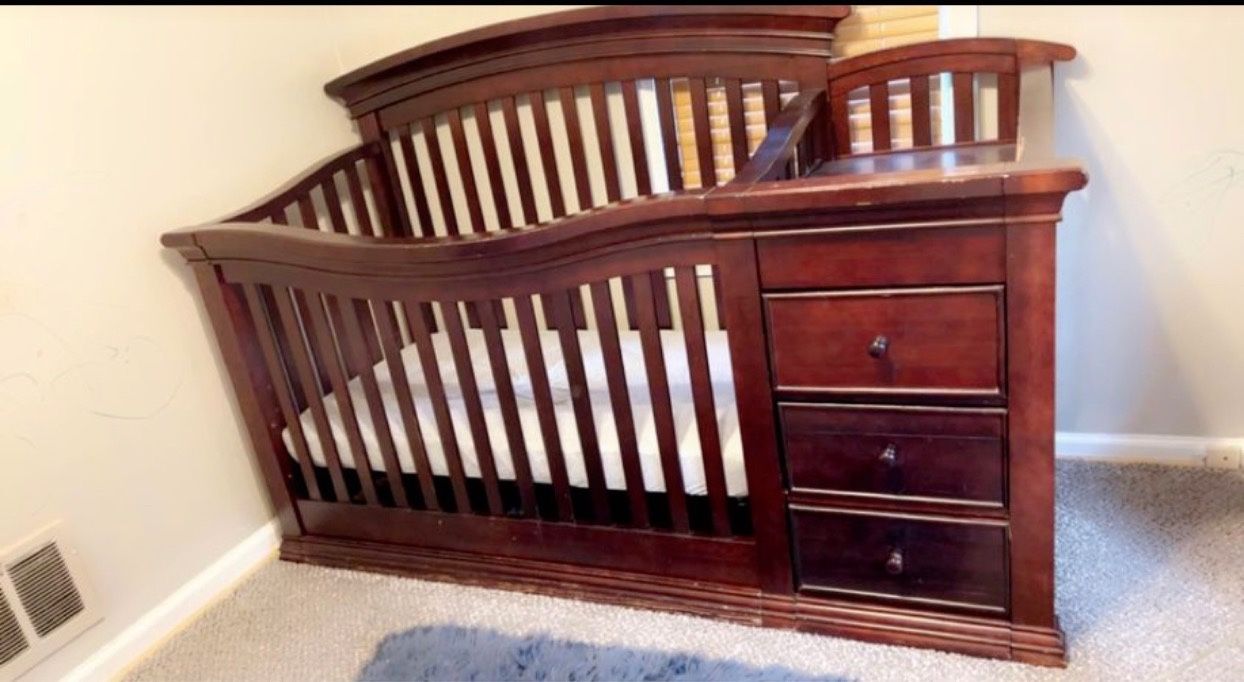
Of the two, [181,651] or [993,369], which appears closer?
[993,369]

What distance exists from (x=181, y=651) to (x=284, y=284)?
2.40 ft

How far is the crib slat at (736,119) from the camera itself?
5.89ft

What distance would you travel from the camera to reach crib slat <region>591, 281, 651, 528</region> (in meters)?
1.39

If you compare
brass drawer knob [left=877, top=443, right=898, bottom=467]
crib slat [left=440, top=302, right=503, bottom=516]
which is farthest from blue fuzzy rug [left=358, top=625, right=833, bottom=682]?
brass drawer knob [left=877, top=443, right=898, bottom=467]

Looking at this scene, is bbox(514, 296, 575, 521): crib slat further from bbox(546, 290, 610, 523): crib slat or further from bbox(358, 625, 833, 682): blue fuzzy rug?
bbox(358, 625, 833, 682): blue fuzzy rug

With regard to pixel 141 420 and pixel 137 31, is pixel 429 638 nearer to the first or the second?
pixel 141 420

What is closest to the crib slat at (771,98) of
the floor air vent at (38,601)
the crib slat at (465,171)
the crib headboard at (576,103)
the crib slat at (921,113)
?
the crib headboard at (576,103)

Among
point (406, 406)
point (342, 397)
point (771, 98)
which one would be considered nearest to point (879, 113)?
point (771, 98)

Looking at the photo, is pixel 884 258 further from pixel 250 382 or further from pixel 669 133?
pixel 250 382

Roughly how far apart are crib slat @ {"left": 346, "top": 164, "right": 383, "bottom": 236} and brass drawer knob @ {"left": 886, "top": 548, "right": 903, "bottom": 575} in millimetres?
1421

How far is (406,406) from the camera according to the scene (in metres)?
1.65

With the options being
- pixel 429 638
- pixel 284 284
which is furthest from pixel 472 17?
pixel 429 638

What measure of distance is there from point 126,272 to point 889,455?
4.68 ft

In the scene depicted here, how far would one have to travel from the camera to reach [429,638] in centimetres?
157
